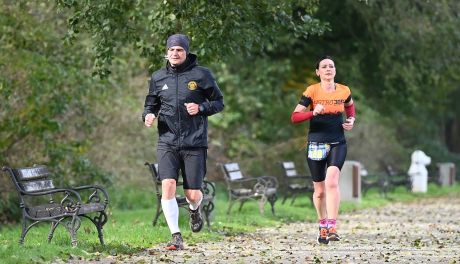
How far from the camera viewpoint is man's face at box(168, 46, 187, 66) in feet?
40.0

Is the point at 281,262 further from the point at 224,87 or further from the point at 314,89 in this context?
the point at 224,87

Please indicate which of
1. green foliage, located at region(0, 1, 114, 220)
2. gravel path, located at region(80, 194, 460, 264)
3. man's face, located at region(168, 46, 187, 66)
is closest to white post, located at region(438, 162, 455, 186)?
gravel path, located at region(80, 194, 460, 264)

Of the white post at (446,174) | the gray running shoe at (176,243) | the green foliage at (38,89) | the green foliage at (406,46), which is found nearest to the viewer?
the gray running shoe at (176,243)

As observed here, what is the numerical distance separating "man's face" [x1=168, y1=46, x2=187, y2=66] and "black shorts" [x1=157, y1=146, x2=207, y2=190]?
0.87 meters

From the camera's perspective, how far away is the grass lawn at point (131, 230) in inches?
441

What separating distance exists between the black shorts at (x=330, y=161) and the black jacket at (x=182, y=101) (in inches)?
67.6

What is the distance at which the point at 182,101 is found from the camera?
40.1 feet

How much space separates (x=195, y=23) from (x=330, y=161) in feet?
9.65

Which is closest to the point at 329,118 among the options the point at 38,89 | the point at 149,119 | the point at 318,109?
the point at 318,109

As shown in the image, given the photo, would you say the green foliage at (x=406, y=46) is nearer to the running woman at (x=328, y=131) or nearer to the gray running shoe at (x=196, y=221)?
the running woman at (x=328, y=131)

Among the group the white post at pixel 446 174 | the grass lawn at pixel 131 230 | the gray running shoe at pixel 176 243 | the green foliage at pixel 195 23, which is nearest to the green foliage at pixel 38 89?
the grass lawn at pixel 131 230

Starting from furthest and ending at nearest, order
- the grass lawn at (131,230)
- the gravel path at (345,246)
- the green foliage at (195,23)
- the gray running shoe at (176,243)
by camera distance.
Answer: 1. the green foliage at (195,23)
2. the gray running shoe at (176,243)
3. the gravel path at (345,246)
4. the grass lawn at (131,230)

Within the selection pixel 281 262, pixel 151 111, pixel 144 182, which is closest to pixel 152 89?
pixel 151 111

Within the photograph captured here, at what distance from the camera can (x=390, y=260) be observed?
11.5m
